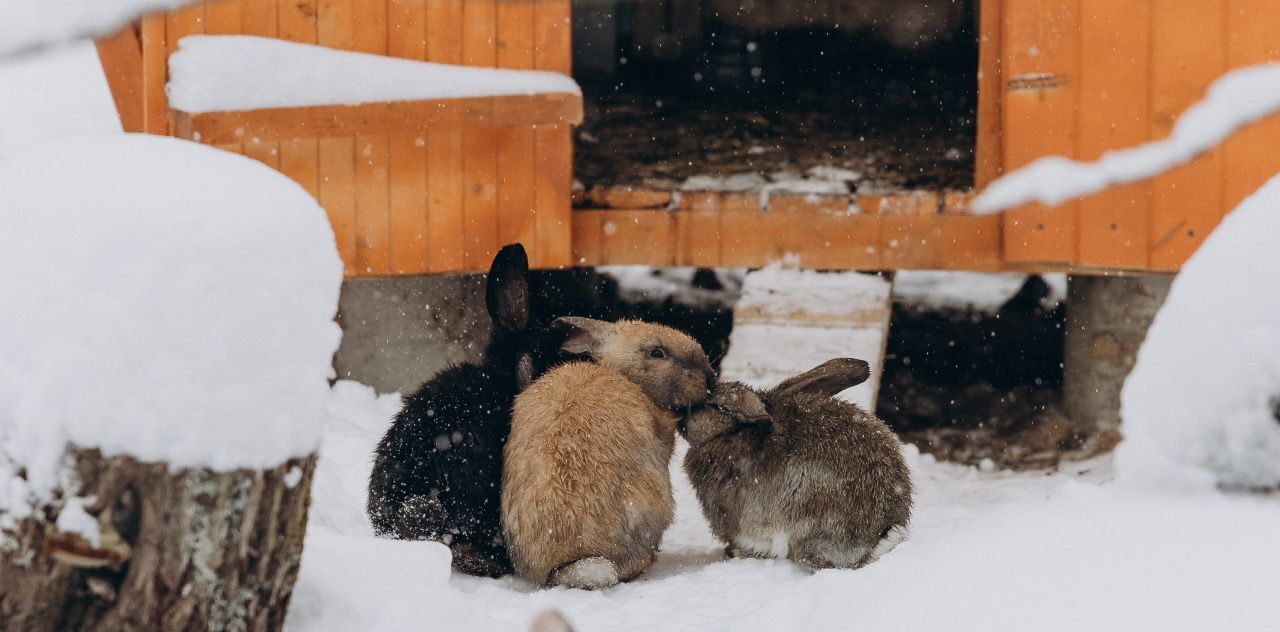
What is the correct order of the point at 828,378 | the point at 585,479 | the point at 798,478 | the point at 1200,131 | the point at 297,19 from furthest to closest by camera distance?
1. the point at 297,19
2. the point at 828,378
3. the point at 798,478
4. the point at 585,479
5. the point at 1200,131

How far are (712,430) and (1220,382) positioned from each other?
2.41 m

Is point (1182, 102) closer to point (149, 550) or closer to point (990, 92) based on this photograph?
point (990, 92)

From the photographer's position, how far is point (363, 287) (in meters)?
7.02

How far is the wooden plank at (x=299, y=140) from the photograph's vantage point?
6004mm

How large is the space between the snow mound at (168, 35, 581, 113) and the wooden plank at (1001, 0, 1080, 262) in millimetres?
2347

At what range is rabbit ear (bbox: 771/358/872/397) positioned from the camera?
4918mm

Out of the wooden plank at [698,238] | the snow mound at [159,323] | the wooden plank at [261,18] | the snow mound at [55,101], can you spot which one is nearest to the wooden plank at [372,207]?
the wooden plank at [261,18]

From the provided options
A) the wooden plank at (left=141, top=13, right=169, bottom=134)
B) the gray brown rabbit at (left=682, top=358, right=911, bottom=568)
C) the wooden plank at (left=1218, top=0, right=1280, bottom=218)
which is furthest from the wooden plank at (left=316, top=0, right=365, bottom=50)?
the wooden plank at (left=1218, top=0, right=1280, bottom=218)

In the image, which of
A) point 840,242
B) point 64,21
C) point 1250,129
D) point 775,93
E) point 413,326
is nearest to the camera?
point 64,21

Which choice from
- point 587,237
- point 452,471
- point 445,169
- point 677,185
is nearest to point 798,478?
point 452,471

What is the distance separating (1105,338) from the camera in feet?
22.1

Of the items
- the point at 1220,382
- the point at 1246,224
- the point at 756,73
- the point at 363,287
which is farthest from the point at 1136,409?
the point at 756,73

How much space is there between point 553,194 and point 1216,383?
4229 mm

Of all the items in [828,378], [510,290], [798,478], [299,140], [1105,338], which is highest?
[299,140]
